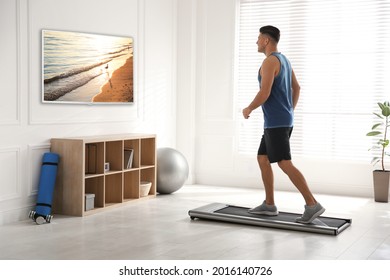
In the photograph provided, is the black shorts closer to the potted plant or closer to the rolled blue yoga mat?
the potted plant

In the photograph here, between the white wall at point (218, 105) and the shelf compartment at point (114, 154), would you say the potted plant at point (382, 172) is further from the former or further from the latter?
the shelf compartment at point (114, 154)

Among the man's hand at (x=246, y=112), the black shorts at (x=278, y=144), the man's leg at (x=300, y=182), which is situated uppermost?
the man's hand at (x=246, y=112)

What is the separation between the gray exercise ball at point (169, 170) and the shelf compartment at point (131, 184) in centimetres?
41

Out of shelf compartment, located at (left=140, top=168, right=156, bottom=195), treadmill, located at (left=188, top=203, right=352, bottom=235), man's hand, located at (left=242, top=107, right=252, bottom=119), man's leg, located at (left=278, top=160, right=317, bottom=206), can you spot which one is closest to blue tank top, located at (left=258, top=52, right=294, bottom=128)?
man's hand, located at (left=242, top=107, right=252, bottom=119)

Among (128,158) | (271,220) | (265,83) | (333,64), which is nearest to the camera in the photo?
(265,83)

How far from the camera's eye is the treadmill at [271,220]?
4.84 metres

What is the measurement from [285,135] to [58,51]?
234 cm

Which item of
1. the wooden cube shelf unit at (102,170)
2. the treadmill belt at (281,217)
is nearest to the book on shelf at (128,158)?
the wooden cube shelf unit at (102,170)

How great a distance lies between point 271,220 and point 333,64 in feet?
9.02

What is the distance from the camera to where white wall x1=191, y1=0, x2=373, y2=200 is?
24.9ft

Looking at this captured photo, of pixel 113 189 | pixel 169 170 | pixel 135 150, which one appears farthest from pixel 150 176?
pixel 113 189

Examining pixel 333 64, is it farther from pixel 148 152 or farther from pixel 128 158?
pixel 128 158

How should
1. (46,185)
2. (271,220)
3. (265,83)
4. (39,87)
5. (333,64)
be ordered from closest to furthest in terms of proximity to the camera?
(265,83), (271,220), (46,185), (39,87), (333,64)

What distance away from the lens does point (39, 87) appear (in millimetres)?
5523
